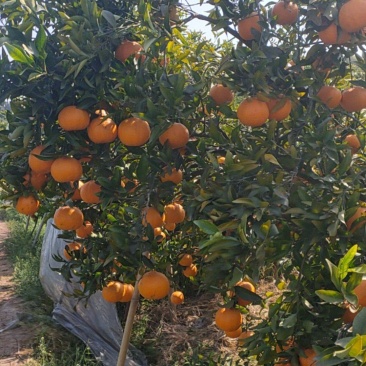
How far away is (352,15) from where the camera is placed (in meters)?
1.28

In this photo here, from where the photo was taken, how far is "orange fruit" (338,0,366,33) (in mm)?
1268

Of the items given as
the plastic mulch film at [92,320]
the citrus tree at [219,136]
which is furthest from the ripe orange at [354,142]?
the plastic mulch film at [92,320]

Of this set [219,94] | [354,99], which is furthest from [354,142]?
[219,94]

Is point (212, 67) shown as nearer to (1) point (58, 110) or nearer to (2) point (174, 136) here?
(2) point (174, 136)

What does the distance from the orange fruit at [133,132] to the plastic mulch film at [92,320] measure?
1.73m

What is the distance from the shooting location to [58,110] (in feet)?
4.55

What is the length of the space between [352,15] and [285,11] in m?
0.23

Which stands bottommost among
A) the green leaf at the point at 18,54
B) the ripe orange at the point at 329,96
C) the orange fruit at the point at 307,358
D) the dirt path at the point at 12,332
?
the dirt path at the point at 12,332

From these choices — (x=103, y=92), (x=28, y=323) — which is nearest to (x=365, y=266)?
(x=103, y=92)

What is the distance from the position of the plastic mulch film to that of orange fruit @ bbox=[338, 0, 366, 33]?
2251mm

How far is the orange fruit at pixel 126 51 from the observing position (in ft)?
4.91

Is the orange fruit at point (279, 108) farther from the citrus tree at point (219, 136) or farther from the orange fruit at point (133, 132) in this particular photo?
the orange fruit at point (133, 132)

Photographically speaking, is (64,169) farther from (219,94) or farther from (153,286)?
(219,94)

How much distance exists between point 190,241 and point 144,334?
1397 millimetres
